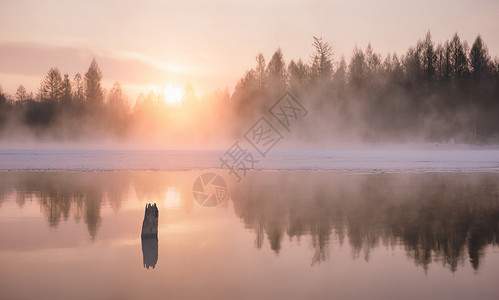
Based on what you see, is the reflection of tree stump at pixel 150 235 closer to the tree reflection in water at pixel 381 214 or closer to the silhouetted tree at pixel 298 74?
the tree reflection in water at pixel 381 214

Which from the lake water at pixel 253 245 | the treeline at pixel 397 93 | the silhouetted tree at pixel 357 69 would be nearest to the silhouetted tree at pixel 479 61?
the treeline at pixel 397 93

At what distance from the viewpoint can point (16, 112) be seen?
327 ft

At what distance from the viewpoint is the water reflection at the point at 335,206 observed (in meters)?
13.8

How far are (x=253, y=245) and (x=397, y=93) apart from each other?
75.7 meters

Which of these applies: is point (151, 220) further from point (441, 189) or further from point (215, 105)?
point (215, 105)

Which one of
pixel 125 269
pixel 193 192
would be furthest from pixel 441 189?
pixel 125 269

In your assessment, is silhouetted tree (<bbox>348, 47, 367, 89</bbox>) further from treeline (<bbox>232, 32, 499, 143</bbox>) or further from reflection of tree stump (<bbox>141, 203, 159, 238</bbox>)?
reflection of tree stump (<bbox>141, 203, 159, 238</bbox>)

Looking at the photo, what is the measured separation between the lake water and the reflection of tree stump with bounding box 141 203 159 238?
22cm

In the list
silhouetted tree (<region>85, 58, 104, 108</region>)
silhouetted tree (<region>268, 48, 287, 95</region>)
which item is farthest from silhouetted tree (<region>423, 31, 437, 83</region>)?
silhouetted tree (<region>85, 58, 104, 108</region>)

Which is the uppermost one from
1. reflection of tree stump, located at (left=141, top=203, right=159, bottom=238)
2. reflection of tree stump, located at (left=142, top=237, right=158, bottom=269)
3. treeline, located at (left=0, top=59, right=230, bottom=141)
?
treeline, located at (left=0, top=59, right=230, bottom=141)

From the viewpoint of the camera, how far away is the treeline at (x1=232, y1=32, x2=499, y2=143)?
77125mm

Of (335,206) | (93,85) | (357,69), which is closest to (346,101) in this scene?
(357,69)

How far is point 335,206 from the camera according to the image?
68.7 feet

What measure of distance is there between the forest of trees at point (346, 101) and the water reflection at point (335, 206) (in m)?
45.8
